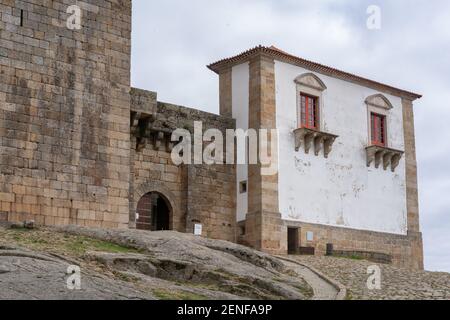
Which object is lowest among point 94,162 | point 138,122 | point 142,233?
point 142,233

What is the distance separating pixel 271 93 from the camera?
78.5ft

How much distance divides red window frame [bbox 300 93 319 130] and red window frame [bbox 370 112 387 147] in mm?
2699

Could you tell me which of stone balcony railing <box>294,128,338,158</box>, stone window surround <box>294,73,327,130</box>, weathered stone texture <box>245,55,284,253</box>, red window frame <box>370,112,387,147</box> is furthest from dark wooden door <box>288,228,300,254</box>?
red window frame <box>370,112,387,147</box>

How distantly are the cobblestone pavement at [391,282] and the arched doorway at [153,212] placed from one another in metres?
5.55

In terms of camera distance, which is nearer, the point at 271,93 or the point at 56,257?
the point at 56,257

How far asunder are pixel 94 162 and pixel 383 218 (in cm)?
1205

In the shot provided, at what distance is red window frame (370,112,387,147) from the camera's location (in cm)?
2703

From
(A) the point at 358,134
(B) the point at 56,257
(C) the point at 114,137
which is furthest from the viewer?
→ (A) the point at 358,134

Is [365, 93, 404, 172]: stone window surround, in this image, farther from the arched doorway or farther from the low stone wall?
the arched doorway

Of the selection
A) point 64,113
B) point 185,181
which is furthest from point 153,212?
point 64,113

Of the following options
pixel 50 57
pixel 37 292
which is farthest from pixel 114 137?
pixel 37 292

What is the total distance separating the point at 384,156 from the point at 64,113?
42.2 ft
